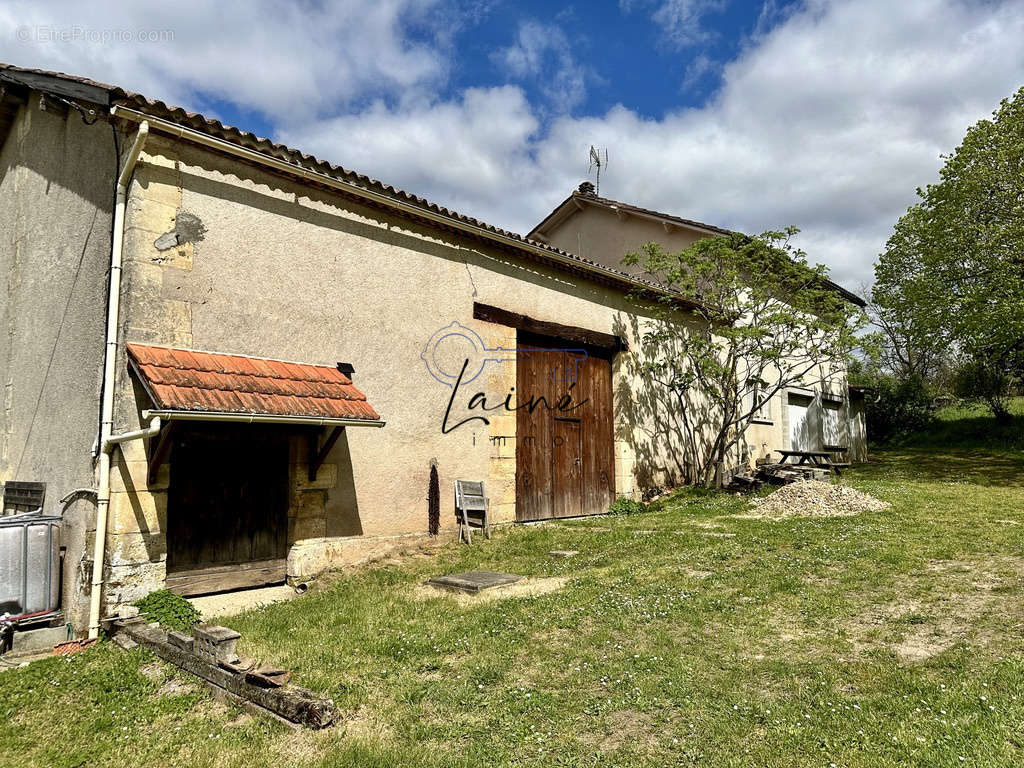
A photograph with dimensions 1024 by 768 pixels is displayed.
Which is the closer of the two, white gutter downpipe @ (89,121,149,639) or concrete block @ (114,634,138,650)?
concrete block @ (114,634,138,650)

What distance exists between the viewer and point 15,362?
317 inches

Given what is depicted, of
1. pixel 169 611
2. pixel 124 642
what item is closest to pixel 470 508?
pixel 169 611

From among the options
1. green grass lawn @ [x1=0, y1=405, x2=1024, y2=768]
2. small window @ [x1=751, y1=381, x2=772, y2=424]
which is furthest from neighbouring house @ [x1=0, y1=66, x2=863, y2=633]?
small window @ [x1=751, y1=381, x2=772, y2=424]

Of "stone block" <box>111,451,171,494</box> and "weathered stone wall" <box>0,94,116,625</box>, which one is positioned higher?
"weathered stone wall" <box>0,94,116,625</box>

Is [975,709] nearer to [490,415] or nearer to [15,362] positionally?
[490,415]

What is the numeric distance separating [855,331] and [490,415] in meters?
7.71

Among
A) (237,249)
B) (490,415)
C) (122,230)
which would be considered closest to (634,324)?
(490,415)

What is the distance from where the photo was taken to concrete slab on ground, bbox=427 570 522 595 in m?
6.48

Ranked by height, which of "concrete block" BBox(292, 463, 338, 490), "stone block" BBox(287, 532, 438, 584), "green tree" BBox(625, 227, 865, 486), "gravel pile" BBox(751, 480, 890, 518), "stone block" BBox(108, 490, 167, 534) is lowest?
"stone block" BBox(287, 532, 438, 584)

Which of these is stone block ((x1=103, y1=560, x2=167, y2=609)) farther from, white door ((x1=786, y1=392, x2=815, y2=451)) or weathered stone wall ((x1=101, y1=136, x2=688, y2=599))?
white door ((x1=786, y1=392, x2=815, y2=451))

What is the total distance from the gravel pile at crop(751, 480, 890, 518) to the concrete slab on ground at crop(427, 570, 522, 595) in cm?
494

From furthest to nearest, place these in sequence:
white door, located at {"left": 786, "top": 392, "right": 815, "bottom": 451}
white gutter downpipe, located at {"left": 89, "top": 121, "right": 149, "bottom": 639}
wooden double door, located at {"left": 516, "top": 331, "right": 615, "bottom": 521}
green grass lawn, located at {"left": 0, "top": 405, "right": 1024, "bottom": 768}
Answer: white door, located at {"left": 786, "top": 392, "right": 815, "bottom": 451} < wooden double door, located at {"left": 516, "top": 331, "right": 615, "bottom": 521} < white gutter downpipe, located at {"left": 89, "top": 121, "right": 149, "bottom": 639} < green grass lawn, located at {"left": 0, "top": 405, "right": 1024, "bottom": 768}

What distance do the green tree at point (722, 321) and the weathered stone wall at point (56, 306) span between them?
8.47 m

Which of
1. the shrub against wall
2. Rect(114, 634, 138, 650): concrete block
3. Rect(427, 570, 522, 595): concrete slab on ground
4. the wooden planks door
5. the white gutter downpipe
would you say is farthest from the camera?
Rect(427, 570, 522, 595): concrete slab on ground
